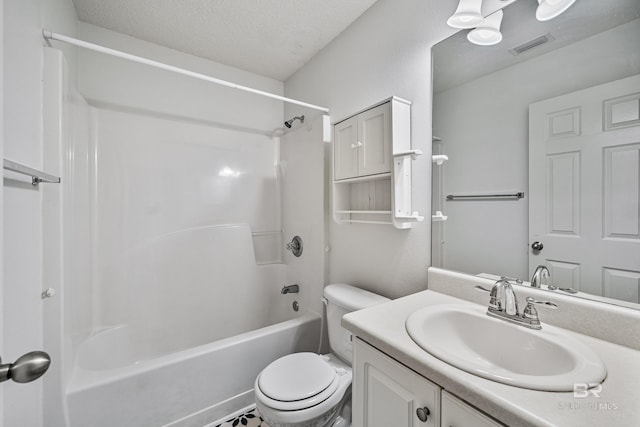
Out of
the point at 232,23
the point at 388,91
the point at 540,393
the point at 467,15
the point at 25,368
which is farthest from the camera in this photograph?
the point at 232,23

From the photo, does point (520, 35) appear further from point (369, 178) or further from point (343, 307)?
point (343, 307)

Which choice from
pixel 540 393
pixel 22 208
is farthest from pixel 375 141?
pixel 22 208

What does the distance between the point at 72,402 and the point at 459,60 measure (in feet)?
7.46

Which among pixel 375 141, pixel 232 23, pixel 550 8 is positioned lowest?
pixel 375 141

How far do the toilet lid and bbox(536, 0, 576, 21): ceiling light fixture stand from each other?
166 centimetres

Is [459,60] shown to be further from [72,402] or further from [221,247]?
[72,402]

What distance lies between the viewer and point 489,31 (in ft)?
3.54

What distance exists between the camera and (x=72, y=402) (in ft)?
3.77

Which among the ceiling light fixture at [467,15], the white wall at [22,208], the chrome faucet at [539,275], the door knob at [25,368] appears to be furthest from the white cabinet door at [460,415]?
the ceiling light fixture at [467,15]

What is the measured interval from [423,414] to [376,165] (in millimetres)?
1033

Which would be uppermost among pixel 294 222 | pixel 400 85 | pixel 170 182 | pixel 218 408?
pixel 400 85

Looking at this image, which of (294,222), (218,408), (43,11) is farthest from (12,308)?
(294,222)

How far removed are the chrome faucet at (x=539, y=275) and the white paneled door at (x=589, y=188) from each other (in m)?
0.01

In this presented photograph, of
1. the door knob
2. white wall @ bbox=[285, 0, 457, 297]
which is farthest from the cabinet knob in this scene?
the door knob
